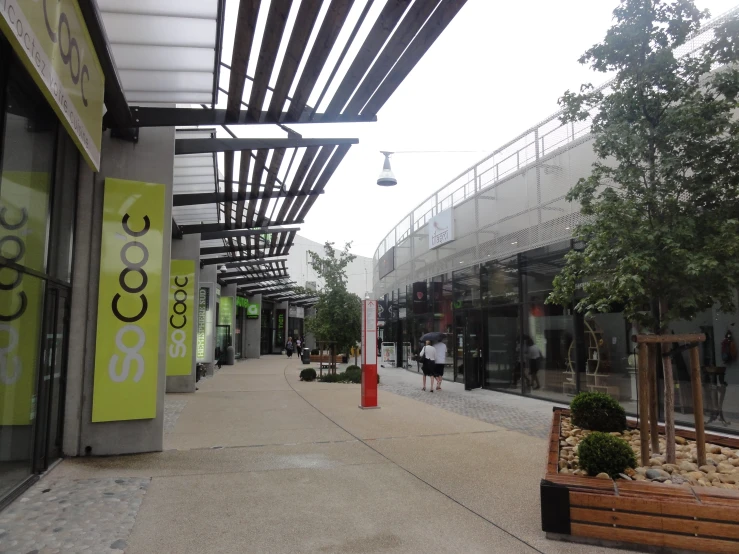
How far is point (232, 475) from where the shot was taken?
20.2 feet

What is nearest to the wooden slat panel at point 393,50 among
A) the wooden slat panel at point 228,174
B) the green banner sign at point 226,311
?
the wooden slat panel at point 228,174

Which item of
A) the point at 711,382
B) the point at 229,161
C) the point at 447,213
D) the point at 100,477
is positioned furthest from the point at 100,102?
the point at 447,213

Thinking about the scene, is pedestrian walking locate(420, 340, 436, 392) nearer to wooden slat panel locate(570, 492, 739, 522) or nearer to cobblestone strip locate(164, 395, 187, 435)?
cobblestone strip locate(164, 395, 187, 435)

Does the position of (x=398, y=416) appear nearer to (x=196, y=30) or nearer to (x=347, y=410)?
(x=347, y=410)

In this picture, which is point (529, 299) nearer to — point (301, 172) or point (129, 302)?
point (301, 172)

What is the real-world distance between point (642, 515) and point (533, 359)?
967 centimetres

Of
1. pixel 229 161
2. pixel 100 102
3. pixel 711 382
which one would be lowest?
pixel 711 382

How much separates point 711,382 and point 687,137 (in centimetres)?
451

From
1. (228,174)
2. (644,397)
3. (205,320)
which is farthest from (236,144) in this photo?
(205,320)

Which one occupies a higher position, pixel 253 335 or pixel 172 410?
pixel 253 335

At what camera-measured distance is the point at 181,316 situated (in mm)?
14320

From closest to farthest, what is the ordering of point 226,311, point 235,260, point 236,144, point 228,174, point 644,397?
point 644,397 < point 236,144 < point 228,174 < point 235,260 < point 226,311

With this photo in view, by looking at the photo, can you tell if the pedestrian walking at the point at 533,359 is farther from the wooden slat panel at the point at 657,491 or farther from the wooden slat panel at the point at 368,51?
the wooden slat panel at the point at 657,491

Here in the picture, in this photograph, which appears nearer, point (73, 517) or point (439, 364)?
point (73, 517)
